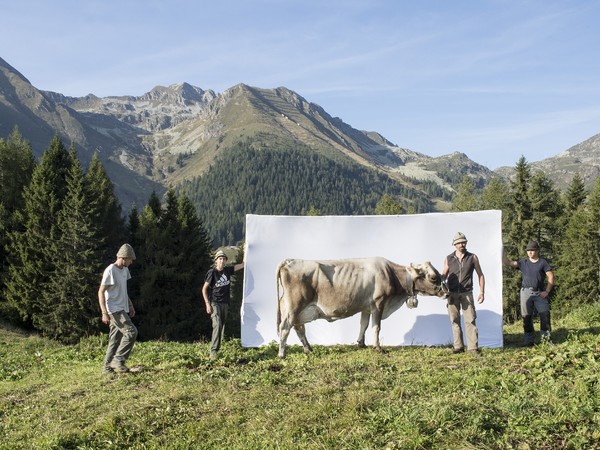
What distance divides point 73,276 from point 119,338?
1021 inches

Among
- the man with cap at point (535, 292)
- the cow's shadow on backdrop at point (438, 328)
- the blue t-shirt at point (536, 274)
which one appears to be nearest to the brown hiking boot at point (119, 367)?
the cow's shadow on backdrop at point (438, 328)

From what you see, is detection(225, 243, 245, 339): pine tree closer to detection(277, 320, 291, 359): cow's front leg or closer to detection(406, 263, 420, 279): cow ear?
detection(277, 320, 291, 359): cow's front leg

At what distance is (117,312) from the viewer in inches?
464

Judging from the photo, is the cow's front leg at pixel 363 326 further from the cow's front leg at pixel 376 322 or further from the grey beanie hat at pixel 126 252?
the grey beanie hat at pixel 126 252

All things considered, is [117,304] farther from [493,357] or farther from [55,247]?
[55,247]

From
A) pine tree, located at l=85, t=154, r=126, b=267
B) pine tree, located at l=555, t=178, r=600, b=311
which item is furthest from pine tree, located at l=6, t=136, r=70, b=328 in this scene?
pine tree, located at l=555, t=178, r=600, b=311

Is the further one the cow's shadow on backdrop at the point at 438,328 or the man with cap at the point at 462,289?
the cow's shadow on backdrop at the point at 438,328

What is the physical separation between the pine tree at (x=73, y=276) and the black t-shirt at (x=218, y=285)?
2490cm

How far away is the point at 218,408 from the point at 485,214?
32.2 ft

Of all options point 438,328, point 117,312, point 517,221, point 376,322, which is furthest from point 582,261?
point 117,312

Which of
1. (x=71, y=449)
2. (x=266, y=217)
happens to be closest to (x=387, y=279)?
(x=266, y=217)

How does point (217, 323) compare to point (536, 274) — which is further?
point (217, 323)

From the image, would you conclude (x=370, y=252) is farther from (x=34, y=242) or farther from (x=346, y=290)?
(x=34, y=242)

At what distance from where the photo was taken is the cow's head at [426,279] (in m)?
13.4
